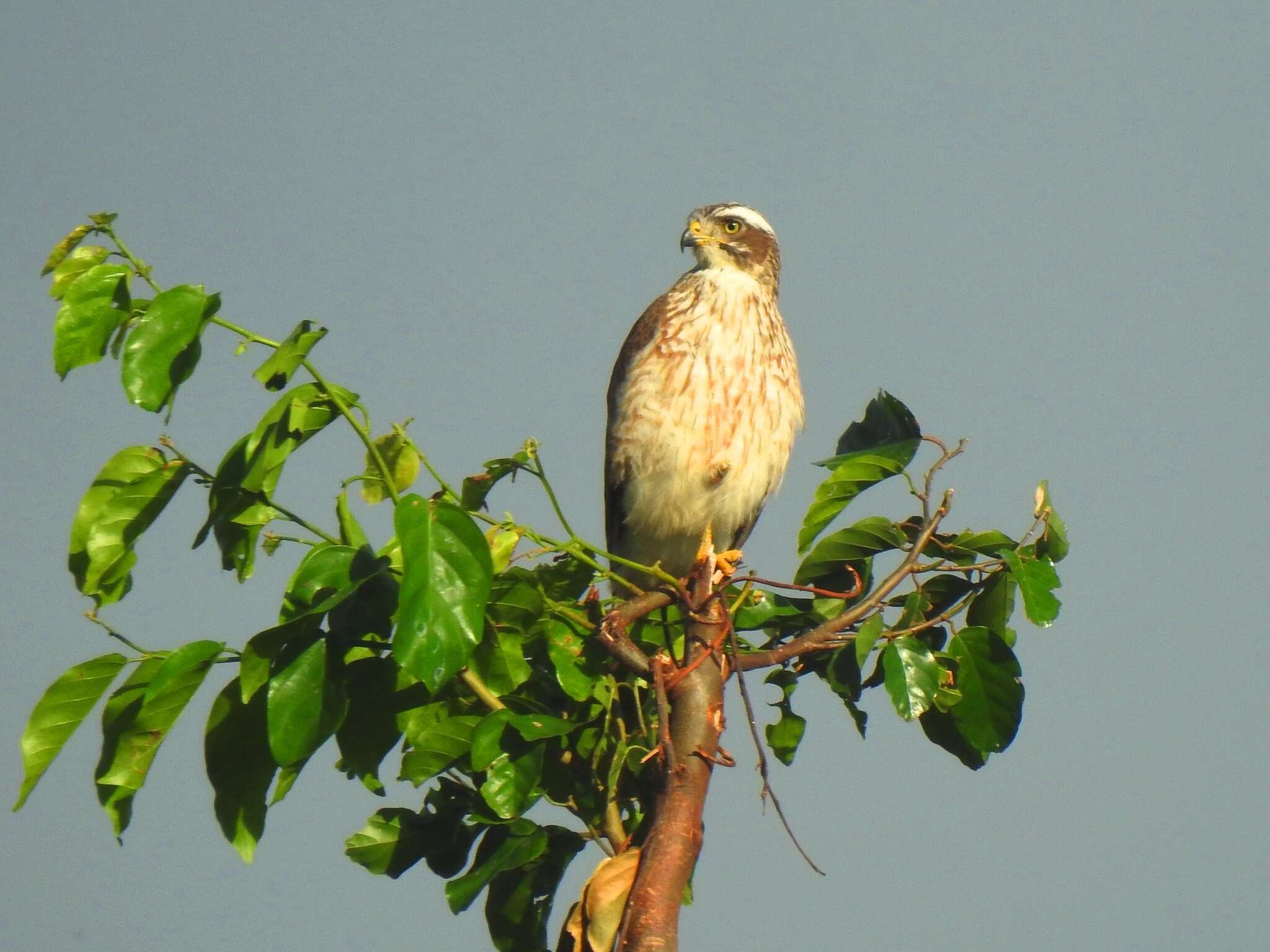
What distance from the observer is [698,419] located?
19.8 ft

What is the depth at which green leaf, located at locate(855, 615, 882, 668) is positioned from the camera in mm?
3482

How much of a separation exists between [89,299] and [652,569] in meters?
1.51

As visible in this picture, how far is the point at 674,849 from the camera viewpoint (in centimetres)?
320

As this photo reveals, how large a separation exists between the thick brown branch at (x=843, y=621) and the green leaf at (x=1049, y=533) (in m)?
0.24

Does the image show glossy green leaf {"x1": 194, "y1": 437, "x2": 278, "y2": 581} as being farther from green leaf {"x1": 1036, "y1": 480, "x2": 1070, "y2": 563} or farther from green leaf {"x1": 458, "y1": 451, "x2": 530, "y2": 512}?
green leaf {"x1": 1036, "y1": 480, "x2": 1070, "y2": 563}

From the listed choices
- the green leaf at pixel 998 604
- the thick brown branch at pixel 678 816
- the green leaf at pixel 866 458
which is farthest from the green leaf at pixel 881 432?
the thick brown branch at pixel 678 816

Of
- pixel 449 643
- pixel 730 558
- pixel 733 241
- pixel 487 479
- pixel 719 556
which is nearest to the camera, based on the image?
pixel 449 643

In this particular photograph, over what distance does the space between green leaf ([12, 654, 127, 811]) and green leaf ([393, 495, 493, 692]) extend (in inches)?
32.8

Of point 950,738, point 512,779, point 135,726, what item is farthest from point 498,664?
point 950,738

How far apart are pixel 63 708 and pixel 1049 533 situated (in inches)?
98.4

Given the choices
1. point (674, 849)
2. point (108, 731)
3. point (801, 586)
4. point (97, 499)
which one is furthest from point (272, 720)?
point (801, 586)

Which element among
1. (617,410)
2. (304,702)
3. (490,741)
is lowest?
(304,702)

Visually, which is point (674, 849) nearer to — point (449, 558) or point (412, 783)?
point (412, 783)

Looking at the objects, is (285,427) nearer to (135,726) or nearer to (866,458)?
(135,726)
